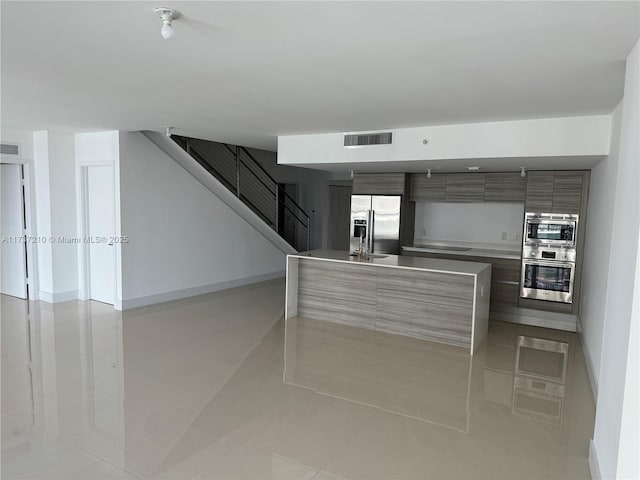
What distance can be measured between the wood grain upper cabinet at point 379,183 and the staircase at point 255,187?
220 centimetres

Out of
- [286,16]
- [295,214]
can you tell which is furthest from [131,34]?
[295,214]

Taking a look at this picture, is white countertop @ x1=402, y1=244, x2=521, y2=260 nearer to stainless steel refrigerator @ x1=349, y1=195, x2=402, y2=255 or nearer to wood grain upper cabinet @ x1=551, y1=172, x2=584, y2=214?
stainless steel refrigerator @ x1=349, y1=195, x2=402, y2=255

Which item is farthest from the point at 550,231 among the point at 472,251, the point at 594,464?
the point at 594,464

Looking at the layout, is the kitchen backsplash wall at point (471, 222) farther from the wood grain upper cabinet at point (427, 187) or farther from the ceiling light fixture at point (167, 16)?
the ceiling light fixture at point (167, 16)

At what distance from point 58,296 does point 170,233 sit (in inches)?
77.2

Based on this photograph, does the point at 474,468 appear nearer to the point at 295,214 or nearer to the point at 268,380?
the point at 268,380

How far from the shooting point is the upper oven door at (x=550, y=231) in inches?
237

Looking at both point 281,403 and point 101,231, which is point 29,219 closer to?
point 101,231

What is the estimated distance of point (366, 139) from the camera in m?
5.71

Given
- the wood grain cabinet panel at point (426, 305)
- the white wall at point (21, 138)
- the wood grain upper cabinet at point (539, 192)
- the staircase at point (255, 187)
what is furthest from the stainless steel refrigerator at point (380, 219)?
the white wall at point (21, 138)

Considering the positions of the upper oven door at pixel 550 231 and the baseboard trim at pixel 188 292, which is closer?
the upper oven door at pixel 550 231

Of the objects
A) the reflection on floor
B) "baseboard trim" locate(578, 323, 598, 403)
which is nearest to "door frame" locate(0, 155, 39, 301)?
the reflection on floor

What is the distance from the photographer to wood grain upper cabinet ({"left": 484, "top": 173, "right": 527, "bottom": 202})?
658 centimetres

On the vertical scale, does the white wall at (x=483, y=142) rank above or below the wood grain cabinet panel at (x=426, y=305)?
above
